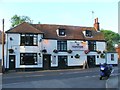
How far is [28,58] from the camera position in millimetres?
36438

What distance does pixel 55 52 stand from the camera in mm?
37812

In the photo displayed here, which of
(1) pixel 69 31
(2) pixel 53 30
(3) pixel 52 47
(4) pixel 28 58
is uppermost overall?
(2) pixel 53 30

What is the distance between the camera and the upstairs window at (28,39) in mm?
36494

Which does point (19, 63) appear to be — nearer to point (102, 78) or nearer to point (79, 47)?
point (79, 47)

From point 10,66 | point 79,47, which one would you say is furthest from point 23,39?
point 79,47

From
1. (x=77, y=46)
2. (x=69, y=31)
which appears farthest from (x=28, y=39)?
(x=69, y=31)

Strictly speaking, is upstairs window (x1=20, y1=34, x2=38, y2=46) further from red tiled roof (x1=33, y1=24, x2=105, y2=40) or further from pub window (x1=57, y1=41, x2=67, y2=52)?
pub window (x1=57, y1=41, x2=67, y2=52)

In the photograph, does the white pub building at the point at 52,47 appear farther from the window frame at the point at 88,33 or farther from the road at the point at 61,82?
the road at the point at 61,82

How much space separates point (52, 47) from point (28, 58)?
4.02m

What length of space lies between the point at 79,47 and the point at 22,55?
9.18m

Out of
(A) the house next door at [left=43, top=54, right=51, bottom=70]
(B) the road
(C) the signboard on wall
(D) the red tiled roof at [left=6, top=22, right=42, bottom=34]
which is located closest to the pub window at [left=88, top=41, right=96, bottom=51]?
(C) the signboard on wall

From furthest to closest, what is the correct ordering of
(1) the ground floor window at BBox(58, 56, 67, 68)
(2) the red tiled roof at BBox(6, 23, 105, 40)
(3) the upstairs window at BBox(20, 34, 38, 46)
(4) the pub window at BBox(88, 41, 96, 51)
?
(4) the pub window at BBox(88, 41, 96, 51)
(1) the ground floor window at BBox(58, 56, 67, 68)
(2) the red tiled roof at BBox(6, 23, 105, 40)
(3) the upstairs window at BBox(20, 34, 38, 46)

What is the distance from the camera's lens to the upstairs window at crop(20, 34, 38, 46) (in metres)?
36.5

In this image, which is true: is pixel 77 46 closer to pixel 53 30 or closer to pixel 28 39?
pixel 53 30
